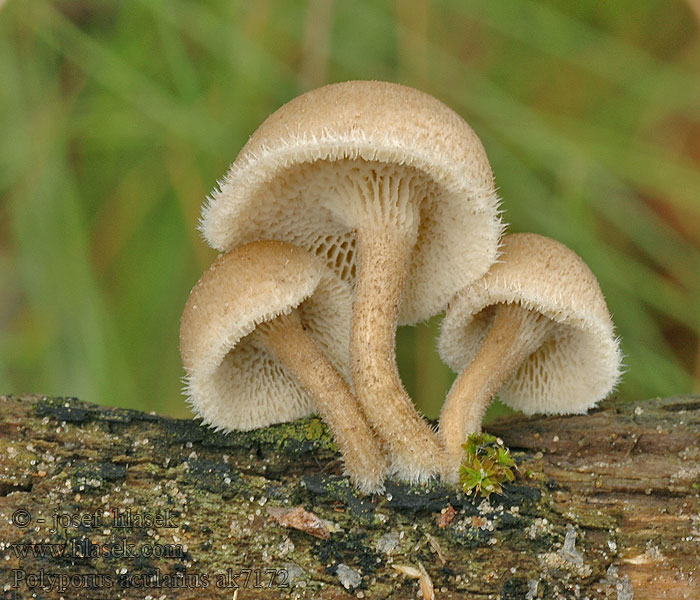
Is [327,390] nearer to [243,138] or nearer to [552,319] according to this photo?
[552,319]

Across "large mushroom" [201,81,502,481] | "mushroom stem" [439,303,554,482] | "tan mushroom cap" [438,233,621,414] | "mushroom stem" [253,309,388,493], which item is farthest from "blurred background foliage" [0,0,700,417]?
"mushroom stem" [253,309,388,493]

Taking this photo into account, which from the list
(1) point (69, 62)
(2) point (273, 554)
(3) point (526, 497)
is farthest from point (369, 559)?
(1) point (69, 62)

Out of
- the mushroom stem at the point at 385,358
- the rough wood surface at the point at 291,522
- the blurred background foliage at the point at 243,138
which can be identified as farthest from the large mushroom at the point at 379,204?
the blurred background foliage at the point at 243,138

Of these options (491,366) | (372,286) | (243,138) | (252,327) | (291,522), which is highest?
(243,138)

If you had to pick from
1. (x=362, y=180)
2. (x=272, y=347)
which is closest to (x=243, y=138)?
(x=362, y=180)

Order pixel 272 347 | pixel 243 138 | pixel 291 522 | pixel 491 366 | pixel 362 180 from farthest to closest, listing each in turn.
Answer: pixel 243 138, pixel 491 366, pixel 272 347, pixel 362 180, pixel 291 522

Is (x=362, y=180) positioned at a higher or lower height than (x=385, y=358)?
higher

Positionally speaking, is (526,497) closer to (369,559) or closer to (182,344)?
(369,559)
